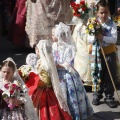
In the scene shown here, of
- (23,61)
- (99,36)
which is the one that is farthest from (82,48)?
(23,61)

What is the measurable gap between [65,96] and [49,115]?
33 cm

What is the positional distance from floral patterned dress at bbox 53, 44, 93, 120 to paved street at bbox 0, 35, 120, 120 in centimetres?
31

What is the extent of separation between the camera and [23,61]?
8.28 metres

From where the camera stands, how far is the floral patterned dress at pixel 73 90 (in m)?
4.99

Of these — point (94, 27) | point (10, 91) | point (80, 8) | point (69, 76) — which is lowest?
point (69, 76)

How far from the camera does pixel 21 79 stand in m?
4.36

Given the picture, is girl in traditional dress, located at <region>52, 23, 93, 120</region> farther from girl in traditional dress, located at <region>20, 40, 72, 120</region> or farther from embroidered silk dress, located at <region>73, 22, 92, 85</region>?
embroidered silk dress, located at <region>73, 22, 92, 85</region>

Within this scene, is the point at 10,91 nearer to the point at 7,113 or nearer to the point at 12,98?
the point at 12,98

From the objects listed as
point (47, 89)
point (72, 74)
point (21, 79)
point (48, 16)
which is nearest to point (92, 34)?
point (72, 74)

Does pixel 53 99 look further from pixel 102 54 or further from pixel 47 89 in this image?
pixel 102 54

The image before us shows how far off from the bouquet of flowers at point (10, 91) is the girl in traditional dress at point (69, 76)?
88 cm

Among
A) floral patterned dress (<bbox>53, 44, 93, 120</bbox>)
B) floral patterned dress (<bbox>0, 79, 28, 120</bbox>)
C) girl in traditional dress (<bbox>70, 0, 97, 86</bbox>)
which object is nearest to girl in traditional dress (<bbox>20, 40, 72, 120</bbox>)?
floral patterned dress (<bbox>53, 44, 93, 120</bbox>)

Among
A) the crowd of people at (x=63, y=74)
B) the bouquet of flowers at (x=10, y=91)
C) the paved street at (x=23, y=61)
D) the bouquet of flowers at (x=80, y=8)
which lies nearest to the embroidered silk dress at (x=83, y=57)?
the crowd of people at (x=63, y=74)

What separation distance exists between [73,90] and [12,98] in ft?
3.57
